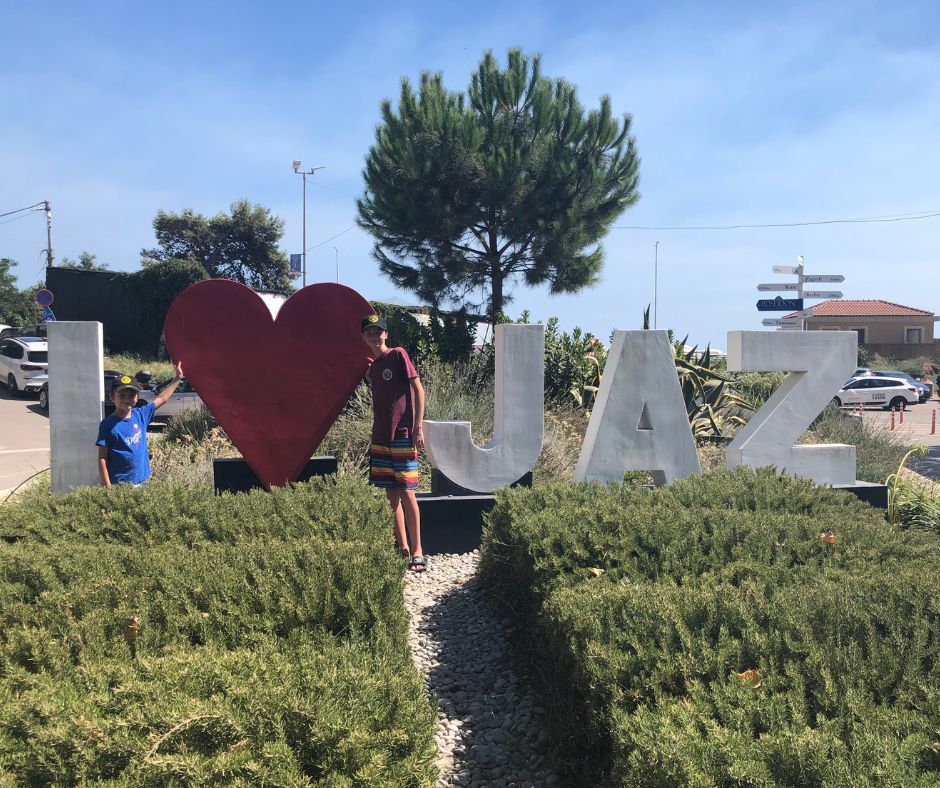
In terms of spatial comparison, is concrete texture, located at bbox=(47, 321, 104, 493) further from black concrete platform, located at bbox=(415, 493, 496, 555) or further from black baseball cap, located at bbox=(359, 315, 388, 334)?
black concrete platform, located at bbox=(415, 493, 496, 555)

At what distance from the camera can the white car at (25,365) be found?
21.3m

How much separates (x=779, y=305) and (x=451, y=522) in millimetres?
14936

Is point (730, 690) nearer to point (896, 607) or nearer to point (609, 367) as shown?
point (896, 607)

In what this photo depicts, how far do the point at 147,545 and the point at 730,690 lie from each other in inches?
114

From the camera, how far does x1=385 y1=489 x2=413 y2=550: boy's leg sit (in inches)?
211

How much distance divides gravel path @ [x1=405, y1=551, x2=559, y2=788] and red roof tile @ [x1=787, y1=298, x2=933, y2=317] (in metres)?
50.3

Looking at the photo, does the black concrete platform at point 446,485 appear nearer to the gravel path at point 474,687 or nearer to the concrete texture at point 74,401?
the gravel path at point 474,687

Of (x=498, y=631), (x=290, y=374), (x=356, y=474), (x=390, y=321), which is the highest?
(x=390, y=321)

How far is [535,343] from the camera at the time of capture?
6.25m

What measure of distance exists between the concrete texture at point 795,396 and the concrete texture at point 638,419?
521mm

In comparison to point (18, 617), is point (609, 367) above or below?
above

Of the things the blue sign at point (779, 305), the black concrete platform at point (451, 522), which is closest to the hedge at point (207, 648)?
the black concrete platform at point (451, 522)

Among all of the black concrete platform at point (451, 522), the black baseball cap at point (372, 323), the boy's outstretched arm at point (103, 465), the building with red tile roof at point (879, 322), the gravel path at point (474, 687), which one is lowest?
the gravel path at point (474, 687)

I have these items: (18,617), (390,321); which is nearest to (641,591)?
(18,617)
